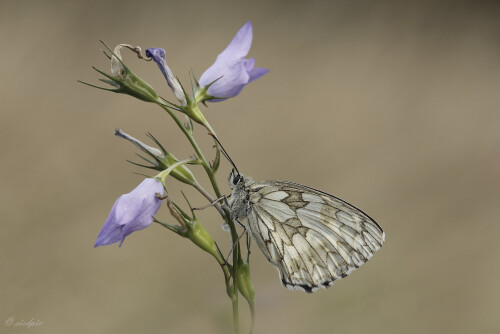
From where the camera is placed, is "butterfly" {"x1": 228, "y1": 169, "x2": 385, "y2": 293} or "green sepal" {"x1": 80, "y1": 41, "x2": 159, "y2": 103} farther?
"butterfly" {"x1": 228, "y1": 169, "x2": 385, "y2": 293}

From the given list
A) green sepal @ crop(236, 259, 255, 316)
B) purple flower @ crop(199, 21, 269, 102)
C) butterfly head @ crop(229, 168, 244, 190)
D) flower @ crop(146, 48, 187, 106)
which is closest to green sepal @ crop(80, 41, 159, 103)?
flower @ crop(146, 48, 187, 106)

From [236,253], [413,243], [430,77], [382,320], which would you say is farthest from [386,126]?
[236,253]

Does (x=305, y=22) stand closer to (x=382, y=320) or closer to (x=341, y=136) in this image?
(x=341, y=136)

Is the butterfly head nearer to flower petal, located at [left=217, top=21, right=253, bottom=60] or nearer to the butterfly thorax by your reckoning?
the butterfly thorax

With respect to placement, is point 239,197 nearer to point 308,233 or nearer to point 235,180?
point 235,180

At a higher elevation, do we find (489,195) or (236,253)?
(489,195)

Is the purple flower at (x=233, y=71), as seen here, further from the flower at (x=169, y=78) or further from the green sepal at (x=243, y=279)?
the green sepal at (x=243, y=279)

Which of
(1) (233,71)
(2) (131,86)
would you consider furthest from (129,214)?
(1) (233,71)
